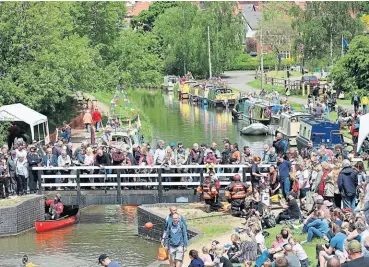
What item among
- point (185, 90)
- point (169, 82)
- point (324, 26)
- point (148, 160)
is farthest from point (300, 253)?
point (169, 82)

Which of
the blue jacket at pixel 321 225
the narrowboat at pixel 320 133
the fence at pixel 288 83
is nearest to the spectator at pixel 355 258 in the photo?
the blue jacket at pixel 321 225

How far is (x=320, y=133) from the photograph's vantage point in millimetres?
41125

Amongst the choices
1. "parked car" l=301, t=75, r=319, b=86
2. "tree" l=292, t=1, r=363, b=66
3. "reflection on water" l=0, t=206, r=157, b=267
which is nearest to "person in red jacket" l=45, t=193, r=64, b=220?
"reflection on water" l=0, t=206, r=157, b=267

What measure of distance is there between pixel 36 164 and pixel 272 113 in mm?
33714

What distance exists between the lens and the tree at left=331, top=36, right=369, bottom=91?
202 feet

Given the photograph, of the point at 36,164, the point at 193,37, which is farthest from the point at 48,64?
the point at 193,37

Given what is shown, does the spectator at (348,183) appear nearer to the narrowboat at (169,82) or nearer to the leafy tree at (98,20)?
the leafy tree at (98,20)

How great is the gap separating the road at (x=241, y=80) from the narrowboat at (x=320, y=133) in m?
31.2

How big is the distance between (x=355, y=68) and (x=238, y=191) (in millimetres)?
38792

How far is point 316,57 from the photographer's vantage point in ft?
275

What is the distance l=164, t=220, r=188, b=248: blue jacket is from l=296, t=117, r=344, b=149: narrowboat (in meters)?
20.2

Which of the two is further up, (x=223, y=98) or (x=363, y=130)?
(x=363, y=130)

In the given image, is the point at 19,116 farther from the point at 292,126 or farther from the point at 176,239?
the point at 176,239

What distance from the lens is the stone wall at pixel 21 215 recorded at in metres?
27.5
